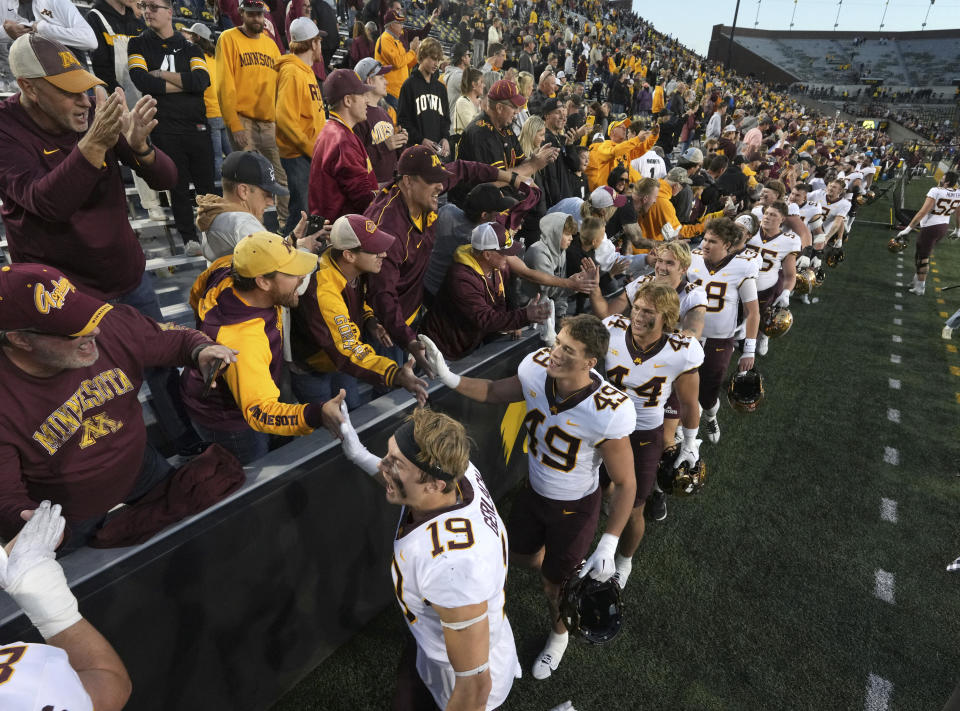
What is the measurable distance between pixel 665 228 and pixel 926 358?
5.09 m

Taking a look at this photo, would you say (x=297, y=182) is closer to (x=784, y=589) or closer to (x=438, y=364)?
(x=438, y=364)

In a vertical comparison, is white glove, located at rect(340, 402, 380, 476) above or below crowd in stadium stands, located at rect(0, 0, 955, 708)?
below

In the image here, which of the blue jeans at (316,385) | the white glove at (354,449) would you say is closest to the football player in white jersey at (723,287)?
the blue jeans at (316,385)

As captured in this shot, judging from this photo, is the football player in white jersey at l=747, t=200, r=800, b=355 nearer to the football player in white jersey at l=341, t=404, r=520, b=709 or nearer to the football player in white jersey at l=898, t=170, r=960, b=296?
the football player in white jersey at l=898, t=170, r=960, b=296

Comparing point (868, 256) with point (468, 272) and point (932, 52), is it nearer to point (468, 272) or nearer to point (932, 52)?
point (468, 272)

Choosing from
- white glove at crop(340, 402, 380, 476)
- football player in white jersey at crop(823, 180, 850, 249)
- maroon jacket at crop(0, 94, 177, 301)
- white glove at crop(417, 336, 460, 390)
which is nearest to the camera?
white glove at crop(340, 402, 380, 476)

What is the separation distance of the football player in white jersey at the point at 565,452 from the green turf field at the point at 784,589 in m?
0.59

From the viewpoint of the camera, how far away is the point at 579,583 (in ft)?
8.97

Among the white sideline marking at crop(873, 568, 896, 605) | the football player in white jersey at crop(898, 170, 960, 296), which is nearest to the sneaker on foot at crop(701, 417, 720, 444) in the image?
the white sideline marking at crop(873, 568, 896, 605)

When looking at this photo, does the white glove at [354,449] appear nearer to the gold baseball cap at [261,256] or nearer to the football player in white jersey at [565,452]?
the gold baseball cap at [261,256]

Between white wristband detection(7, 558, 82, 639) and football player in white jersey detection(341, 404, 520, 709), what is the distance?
974 mm

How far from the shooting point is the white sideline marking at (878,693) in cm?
311

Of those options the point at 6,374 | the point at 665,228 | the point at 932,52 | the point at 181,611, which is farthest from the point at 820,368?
the point at 932,52

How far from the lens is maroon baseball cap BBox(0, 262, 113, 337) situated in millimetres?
1682
